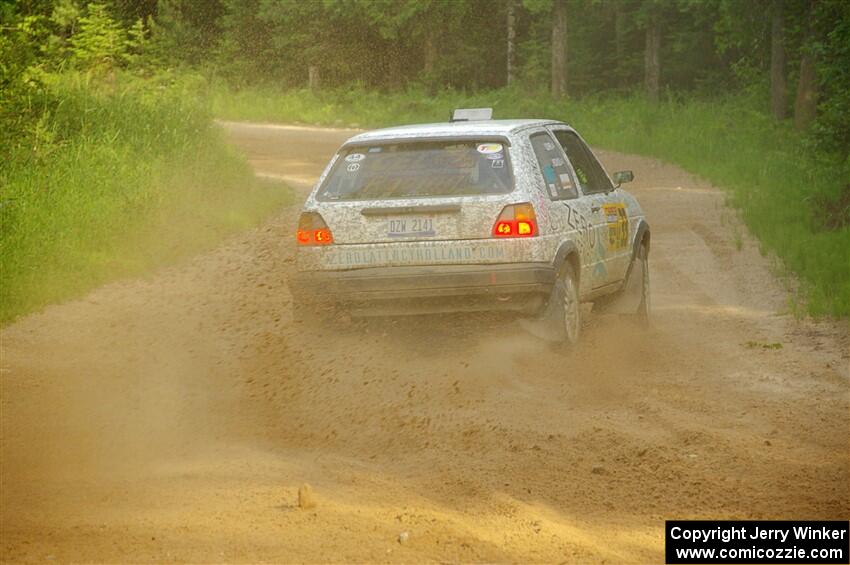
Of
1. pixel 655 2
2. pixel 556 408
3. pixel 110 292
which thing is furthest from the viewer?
pixel 655 2

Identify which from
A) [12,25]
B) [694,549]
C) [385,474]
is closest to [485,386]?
[385,474]

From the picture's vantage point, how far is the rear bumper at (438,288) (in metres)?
8.98

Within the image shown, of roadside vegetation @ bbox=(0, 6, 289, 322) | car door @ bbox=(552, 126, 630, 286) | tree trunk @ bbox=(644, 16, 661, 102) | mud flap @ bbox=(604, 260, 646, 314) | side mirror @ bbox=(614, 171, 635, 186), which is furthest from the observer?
tree trunk @ bbox=(644, 16, 661, 102)

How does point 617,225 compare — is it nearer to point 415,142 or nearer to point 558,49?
point 415,142

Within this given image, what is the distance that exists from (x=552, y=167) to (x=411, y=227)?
4.45 feet

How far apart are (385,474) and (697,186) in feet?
53.2

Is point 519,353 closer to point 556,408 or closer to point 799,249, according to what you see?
point 556,408

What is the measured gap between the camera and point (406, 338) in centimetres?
982

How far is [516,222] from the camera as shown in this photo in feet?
29.5

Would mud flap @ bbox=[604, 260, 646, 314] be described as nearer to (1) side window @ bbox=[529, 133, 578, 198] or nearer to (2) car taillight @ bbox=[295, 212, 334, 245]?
(1) side window @ bbox=[529, 133, 578, 198]

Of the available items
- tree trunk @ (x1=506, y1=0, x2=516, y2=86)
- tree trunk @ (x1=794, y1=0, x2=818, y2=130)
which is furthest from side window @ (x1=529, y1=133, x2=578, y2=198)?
tree trunk @ (x1=506, y1=0, x2=516, y2=86)

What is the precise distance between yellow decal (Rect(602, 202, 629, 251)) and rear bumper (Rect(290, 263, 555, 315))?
1.69 meters

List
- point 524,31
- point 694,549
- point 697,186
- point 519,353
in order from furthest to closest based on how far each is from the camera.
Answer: point 524,31
point 697,186
point 519,353
point 694,549

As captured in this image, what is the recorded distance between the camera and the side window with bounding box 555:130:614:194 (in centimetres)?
1038
